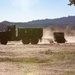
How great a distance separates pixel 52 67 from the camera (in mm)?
17344

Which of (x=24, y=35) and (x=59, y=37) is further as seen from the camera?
(x=59, y=37)

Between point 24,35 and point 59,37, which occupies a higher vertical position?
point 24,35

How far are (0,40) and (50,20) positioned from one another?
5991 inches

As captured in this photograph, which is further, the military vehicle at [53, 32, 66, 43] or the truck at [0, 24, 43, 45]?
the military vehicle at [53, 32, 66, 43]

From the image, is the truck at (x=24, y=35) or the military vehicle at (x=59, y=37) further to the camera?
the military vehicle at (x=59, y=37)

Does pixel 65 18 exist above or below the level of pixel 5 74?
above

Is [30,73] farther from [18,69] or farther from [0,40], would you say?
[0,40]

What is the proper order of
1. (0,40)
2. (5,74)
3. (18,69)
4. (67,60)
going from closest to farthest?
→ (5,74) < (18,69) < (67,60) < (0,40)

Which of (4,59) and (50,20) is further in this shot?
(50,20)

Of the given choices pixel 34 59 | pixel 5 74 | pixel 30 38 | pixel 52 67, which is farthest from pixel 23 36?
pixel 5 74

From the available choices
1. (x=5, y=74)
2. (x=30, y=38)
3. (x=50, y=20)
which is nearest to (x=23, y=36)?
(x=30, y=38)

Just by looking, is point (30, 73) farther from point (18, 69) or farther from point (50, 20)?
point (50, 20)

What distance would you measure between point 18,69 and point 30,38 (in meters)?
24.0

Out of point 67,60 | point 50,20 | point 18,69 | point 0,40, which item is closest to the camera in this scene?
point 18,69
